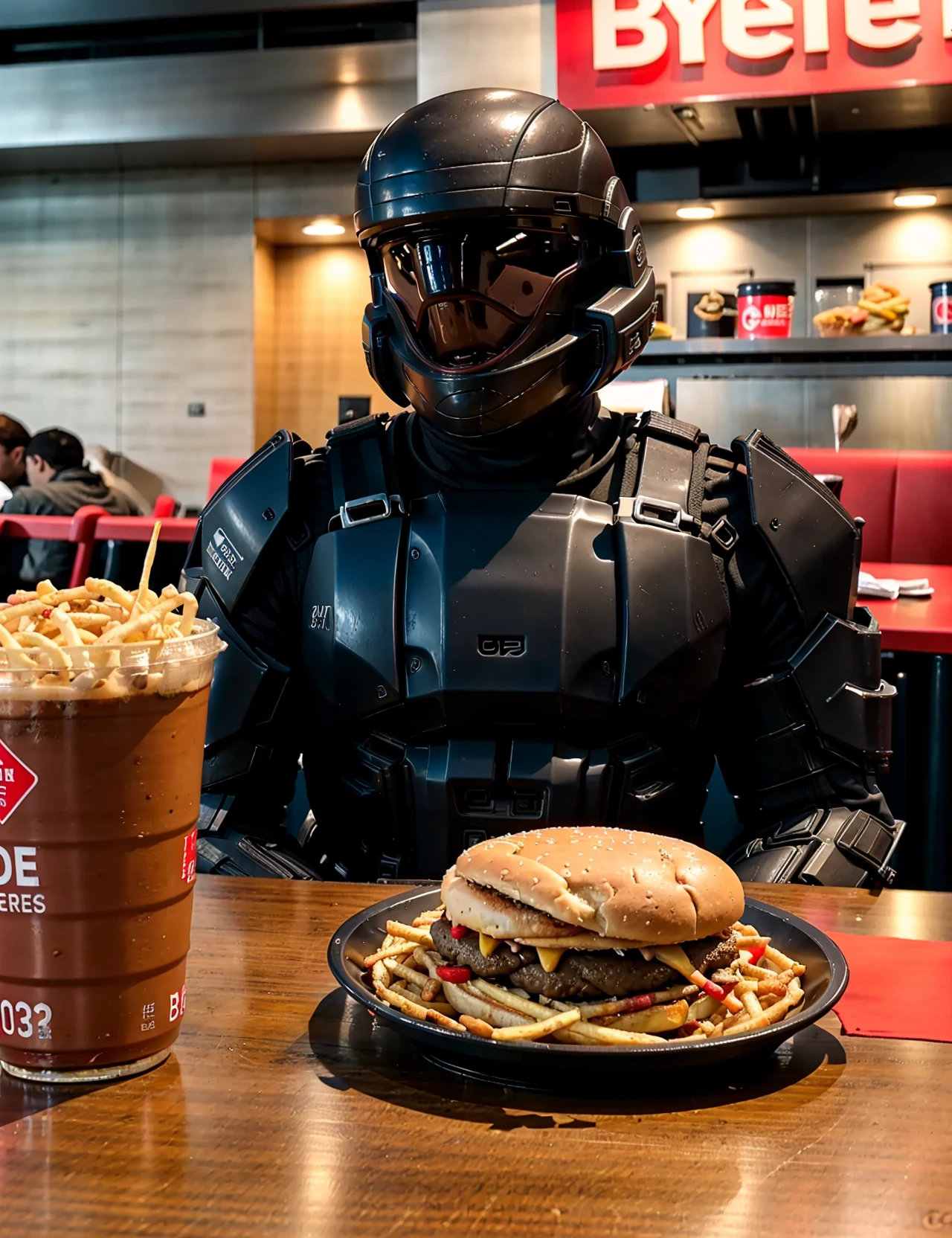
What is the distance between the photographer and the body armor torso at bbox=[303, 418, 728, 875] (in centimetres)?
144

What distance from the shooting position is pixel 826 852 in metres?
1.36

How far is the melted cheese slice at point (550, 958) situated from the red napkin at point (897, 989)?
0.67ft

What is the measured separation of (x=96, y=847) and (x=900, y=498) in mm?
3530

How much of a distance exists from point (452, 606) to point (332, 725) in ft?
0.76

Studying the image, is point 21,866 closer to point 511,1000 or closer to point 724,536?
point 511,1000

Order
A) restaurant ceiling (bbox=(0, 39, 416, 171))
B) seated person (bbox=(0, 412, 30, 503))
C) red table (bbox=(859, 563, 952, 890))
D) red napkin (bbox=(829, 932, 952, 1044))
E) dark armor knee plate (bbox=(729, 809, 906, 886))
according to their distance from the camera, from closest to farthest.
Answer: red napkin (bbox=(829, 932, 952, 1044))
dark armor knee plate (bbox=(729, 809, 906, 886))
red table (bbox=(859, 563, 952, 890))
seated person (bbox=(0, 412, 30, 503))
restaurant ceiling (bbox=(0, 39, 416, 171))

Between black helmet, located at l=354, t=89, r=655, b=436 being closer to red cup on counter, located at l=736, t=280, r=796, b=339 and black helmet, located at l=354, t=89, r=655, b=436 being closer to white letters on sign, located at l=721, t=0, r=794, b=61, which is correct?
red cup on counter, located at l=736, t=280, r=796, b=339

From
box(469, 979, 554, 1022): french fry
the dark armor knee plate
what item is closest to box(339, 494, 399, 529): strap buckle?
the dark armor knee plate

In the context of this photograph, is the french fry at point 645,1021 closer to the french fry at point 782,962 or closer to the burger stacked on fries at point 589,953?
the burger stacked on fries at point 589,953

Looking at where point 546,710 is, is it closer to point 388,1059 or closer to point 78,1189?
point 388,1059

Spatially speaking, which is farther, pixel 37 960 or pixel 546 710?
pixel 546 710

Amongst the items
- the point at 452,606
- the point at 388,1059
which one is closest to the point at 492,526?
the point at 452,606

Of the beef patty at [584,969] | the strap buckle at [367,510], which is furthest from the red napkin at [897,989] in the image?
the strap buckle at [367,510]

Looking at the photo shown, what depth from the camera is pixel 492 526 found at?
1.48m
